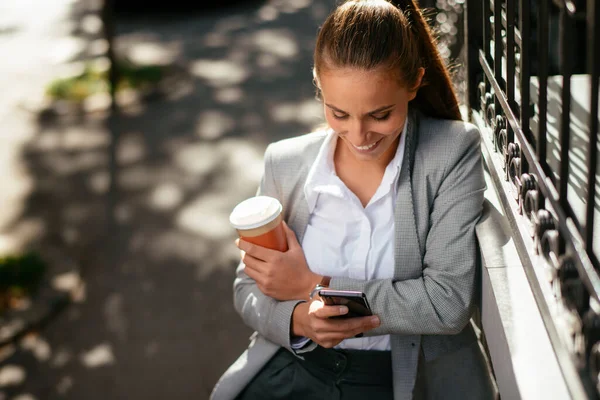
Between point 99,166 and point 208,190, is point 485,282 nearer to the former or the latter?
point 208,190

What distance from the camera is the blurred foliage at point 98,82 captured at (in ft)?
25.5

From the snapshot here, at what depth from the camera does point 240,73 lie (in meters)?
8.02

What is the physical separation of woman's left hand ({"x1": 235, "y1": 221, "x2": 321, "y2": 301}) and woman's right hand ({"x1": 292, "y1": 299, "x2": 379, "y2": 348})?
0.10 meters

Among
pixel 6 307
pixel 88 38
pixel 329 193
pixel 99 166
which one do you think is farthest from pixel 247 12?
pixel 329 193

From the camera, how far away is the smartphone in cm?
223

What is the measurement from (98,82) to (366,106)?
20.3 feet

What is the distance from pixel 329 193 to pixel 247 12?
26.7 feet

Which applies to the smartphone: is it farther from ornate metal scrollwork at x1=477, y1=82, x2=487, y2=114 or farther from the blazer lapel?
ornate metal scrollwork at x1=477, y1=82, x2=487, y2=114

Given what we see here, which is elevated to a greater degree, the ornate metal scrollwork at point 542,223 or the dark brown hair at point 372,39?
the dark brown hair at point 372,39

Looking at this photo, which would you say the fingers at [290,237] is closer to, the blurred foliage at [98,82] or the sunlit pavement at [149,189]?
the sunlit pavement at [149,189]

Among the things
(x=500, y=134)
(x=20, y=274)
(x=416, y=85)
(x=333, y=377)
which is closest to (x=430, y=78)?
(x=416, y=85)

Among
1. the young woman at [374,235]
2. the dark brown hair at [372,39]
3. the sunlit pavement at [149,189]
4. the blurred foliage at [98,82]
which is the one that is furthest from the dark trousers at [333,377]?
the blurred foliage at [98,82]

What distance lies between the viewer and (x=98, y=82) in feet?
26.3

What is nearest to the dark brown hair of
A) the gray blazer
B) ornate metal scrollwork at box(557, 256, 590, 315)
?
the gray blazer
